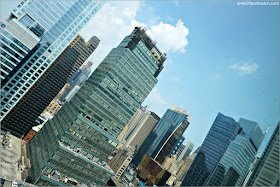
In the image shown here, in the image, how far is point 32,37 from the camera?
3031 inches

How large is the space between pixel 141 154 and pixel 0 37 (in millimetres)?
146820

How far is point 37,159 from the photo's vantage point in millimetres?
64875

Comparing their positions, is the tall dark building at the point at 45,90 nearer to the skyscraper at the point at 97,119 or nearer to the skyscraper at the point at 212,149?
the skyscraper at the point at 97,119

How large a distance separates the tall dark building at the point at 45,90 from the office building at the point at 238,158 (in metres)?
114

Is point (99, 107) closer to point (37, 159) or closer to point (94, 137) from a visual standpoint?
point (94, 137)

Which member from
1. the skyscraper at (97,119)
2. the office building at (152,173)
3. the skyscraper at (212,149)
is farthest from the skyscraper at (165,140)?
the skyscraper at (97,119)

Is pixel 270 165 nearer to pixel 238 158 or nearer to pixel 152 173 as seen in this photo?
pixel 238 158

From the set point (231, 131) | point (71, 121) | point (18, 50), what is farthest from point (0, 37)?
point (231, 131)

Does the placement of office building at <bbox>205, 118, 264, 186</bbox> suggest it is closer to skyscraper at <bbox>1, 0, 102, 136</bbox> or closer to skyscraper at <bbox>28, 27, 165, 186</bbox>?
skyscraper at <bbox>28, 27, 165, 186</bbox>

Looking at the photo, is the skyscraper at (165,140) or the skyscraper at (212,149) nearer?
the skyscraper at (212,149)

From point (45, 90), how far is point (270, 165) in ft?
454

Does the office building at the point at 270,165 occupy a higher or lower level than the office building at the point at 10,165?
higher

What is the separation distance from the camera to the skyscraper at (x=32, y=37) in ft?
241

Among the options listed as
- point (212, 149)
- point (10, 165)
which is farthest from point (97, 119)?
point (212, 149)
